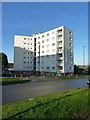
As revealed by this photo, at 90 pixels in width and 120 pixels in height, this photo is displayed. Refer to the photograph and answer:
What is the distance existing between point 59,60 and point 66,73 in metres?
5.98

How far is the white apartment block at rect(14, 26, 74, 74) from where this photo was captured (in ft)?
143

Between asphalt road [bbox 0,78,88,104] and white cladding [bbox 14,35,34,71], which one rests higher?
white cladding [bbox 14,35,34,71]

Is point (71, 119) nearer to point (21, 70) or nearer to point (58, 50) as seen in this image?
point (58, 50)

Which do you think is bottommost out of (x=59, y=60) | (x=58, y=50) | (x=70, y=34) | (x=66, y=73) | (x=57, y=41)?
(x=66, y=73)

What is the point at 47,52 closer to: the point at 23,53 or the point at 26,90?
the point at 23,53

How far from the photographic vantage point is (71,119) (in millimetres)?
Answer: 4410

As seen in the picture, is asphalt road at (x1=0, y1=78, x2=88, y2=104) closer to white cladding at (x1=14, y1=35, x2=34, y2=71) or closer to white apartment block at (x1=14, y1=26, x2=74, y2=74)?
white apartment block at (x1=14, y1=26, x2=74, y2=74)

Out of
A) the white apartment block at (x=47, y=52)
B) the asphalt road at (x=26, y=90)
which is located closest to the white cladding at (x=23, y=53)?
the white apartment block at (x=47, y=52)

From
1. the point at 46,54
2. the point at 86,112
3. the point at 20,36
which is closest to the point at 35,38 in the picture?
the point at 20,36

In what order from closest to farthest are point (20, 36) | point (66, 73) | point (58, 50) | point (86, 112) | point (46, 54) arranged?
point (86, 112), point (66, 73), point (58, 50), point (46, 54), point (20, 36)

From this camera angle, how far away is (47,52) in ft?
158

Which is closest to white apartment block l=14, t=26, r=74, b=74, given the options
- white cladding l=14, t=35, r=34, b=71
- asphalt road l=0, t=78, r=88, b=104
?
white cladding l=14, t=35, r=34, b=71

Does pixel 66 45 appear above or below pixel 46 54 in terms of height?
above

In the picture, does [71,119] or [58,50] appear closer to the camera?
[71,119]
